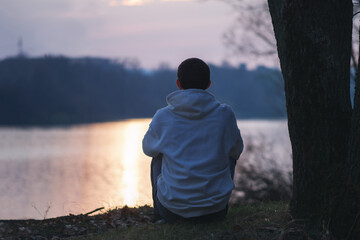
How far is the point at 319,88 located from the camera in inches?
130

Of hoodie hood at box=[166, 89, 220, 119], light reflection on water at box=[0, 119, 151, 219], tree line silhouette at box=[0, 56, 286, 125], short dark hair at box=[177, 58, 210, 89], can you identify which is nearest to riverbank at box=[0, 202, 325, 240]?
hoodie hood at box=[166, 89, 220, 119]

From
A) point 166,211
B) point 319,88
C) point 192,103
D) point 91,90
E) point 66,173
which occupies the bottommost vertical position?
point 66,173

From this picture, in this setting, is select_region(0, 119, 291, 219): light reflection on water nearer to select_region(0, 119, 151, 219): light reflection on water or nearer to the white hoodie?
select_region(0, 119, 151, 219): light reflection on water

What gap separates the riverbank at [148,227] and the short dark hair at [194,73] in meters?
1.17

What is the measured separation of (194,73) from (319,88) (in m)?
0.98

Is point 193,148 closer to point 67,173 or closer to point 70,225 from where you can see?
point 70,225

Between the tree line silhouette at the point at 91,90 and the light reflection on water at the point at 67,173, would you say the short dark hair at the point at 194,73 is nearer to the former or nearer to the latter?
the light reflection on water at the point at 67,173

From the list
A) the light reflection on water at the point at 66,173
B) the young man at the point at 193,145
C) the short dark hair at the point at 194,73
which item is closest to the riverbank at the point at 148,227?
the young man at the point at 193,145

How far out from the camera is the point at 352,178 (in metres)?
3.24

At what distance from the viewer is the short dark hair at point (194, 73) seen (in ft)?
11.5

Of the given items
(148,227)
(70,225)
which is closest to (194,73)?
(148,227)

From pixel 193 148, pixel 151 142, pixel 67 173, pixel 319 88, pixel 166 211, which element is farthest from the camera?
pixel 67 173

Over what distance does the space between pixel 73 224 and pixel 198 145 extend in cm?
202

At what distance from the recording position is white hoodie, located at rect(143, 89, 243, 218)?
134 inches
